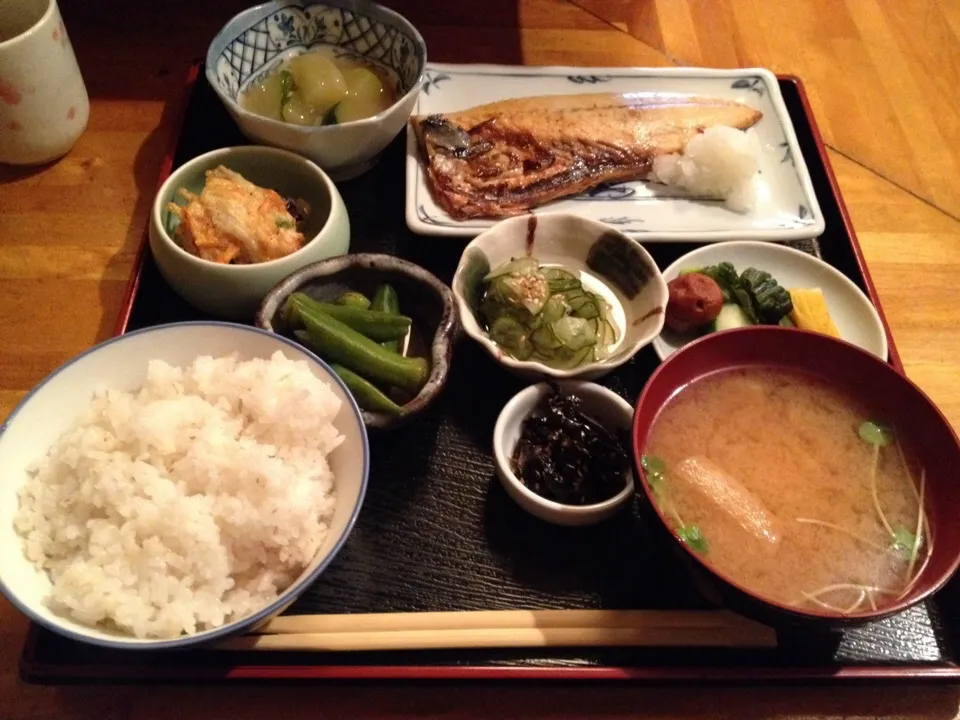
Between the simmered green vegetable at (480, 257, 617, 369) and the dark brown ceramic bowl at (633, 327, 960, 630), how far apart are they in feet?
0.95

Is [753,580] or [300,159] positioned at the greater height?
[300,159]

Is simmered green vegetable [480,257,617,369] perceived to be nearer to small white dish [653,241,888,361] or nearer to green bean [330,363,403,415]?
small white dish [653,241,888,361]

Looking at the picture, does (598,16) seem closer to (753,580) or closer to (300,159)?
(300,159)

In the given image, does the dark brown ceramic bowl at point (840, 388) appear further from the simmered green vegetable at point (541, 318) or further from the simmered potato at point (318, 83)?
the simmered potato at point (318, 83)

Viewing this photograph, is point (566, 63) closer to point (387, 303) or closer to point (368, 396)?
point (387, 303)

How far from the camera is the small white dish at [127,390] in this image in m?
1.19

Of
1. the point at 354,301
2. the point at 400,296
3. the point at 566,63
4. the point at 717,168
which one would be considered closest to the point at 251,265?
the point at 354,301

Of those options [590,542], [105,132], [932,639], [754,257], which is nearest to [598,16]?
[754,257]

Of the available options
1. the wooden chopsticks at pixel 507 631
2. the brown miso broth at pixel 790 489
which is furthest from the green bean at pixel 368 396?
the brown miso broth at pixel 790 489

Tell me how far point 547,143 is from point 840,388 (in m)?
1.07

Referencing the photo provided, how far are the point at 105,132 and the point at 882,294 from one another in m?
2.22

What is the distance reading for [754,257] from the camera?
6.52ft

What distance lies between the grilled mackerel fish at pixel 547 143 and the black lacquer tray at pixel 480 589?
0.53m

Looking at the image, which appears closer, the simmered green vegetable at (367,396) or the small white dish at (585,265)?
the simmered green vegetable at (367,396)
